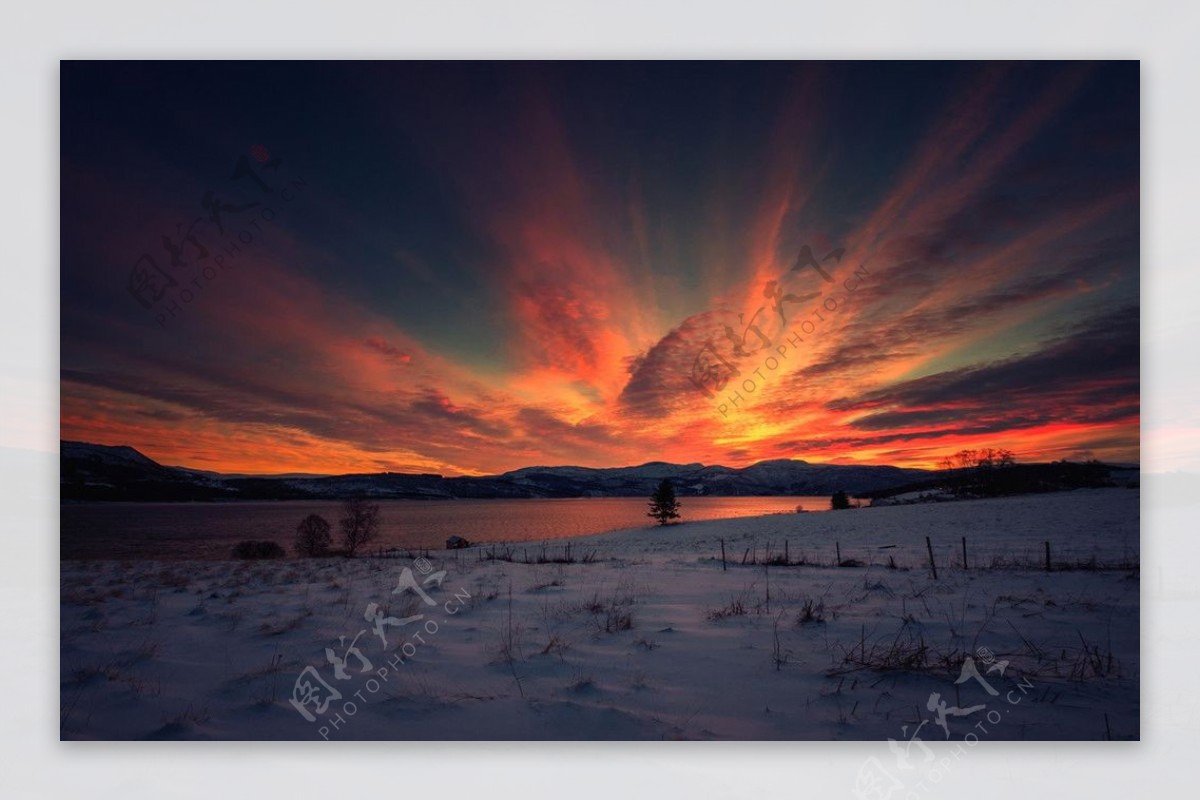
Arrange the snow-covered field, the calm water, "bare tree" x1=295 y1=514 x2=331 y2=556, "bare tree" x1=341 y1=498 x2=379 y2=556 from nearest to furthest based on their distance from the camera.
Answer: the snow-covered field → the calm water → "bare tree" x1=341 y1=498 x2=379 y2=556 → "bare tree" x1=295 y1=514 x2=331 y2=556

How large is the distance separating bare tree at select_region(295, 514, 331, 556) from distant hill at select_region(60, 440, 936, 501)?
1.64 m

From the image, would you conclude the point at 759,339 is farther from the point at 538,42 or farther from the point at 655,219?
the point at 538,42

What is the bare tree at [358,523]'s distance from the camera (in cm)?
558

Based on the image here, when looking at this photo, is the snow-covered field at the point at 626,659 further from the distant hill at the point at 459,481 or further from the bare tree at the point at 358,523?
the bare tree at the point at 358,523

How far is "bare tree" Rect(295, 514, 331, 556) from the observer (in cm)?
614

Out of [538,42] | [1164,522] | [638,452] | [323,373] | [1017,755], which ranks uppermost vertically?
[538,42]

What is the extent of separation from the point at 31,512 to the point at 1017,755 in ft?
19.1

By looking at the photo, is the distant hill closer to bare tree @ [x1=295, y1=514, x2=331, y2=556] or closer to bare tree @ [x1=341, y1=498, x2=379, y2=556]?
bare tree @ [x1=341, y1=498, x2=379, y2=556]

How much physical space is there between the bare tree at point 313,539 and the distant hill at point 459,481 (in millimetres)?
1642

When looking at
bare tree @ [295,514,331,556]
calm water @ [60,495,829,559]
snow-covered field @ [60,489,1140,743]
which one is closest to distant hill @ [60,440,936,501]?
calm water @ [60,495,829,559]

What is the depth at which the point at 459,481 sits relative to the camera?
5199 millimetres

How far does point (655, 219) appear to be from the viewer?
338cm

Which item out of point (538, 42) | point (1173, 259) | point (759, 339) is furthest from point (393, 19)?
point (1173, 259)

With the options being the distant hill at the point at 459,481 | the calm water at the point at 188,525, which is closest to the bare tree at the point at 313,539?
the calm water at the point at 188,525
